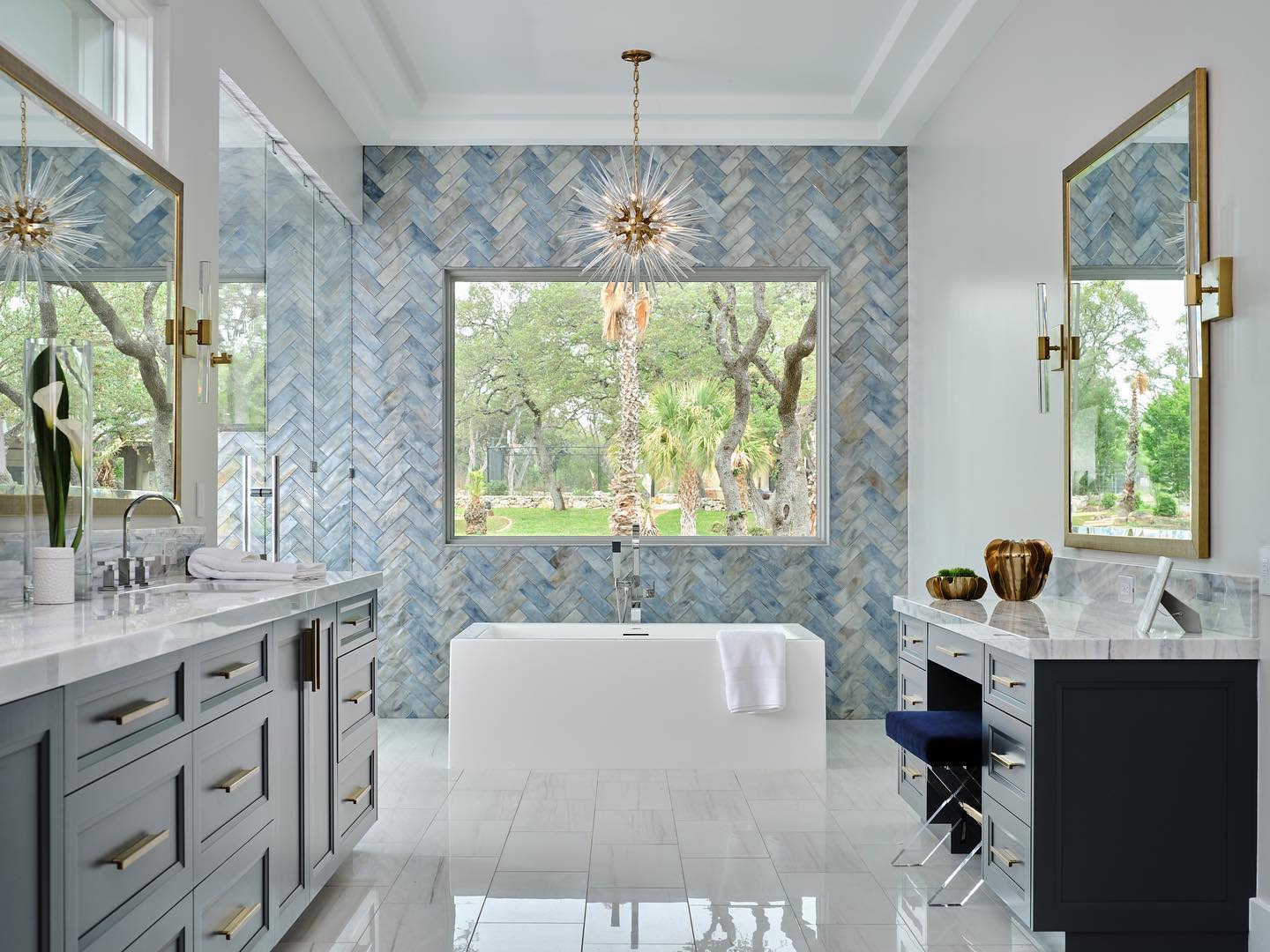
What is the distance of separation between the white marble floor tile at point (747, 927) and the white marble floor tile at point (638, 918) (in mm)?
39

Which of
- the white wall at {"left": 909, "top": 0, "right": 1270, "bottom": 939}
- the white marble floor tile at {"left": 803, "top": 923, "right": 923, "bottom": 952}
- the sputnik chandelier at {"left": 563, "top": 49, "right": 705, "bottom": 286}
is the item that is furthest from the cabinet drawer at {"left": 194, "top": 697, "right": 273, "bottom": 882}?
the sputnik chandelier at {"left": 563, "top": 49, "right": 705, "bottom": 286}

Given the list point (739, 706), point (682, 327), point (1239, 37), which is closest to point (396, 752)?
point (739, 706)

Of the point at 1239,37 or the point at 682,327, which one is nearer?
the point at 1239,37

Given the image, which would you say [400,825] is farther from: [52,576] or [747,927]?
[52,576]

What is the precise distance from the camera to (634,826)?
3781mm

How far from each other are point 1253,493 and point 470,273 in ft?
13.5

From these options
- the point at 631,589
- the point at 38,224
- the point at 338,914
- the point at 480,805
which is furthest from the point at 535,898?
the point at 631,589

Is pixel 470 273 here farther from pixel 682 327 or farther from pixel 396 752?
pixel 396 752

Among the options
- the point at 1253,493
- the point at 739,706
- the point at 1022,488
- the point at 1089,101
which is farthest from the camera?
the point at 739,706

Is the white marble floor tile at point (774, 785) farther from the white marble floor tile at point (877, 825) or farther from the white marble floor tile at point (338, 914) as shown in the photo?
the white marble floor tile at point (338, 914)

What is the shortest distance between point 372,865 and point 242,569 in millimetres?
1065

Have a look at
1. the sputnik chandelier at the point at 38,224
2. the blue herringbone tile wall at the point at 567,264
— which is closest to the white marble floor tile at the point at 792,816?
the blue herringbone tile wall at the point at 567,264

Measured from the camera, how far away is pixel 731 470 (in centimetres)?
588

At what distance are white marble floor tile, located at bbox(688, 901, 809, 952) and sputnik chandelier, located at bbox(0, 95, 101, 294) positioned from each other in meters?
2.24
